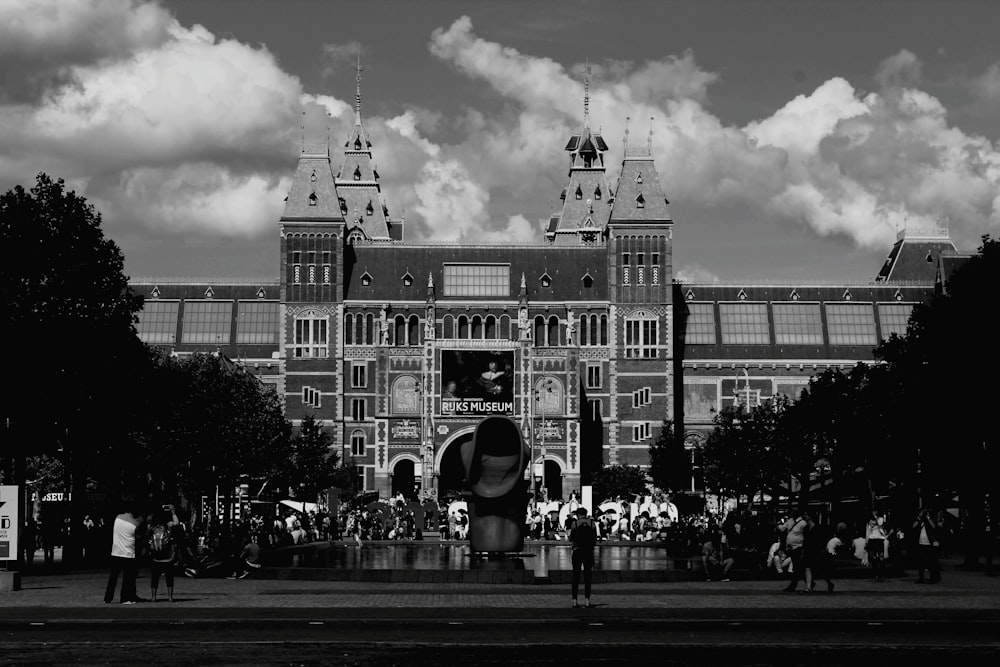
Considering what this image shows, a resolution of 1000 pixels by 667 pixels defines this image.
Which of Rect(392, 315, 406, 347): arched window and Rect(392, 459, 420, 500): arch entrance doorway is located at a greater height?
Rect(392, 315, 406, 347): arched window

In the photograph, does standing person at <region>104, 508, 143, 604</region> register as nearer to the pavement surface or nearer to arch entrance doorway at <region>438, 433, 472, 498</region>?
the pavement surface

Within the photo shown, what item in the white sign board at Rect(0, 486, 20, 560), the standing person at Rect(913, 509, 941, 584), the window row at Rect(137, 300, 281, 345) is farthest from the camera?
the window row at Rect(137, 300, 281, 345)

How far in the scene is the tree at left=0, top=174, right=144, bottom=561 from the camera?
49.3 m

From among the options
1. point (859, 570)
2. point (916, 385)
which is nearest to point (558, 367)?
point (916, 385)

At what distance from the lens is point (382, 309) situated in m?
148

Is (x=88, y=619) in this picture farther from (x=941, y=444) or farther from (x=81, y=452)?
(x=941, y=444)

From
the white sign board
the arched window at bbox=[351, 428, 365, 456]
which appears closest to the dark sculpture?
the white sign board

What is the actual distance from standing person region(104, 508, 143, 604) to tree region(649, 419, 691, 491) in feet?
267

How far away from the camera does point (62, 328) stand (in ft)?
165

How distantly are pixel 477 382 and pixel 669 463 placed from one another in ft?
80.1

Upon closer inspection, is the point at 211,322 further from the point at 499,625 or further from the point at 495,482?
the point at 499,625

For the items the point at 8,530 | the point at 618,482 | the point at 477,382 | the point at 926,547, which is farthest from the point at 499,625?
the point at 477,382

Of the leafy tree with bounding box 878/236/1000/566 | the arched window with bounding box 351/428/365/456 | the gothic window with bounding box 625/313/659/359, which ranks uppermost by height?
the gothic window with bounding box 625/313/659/359

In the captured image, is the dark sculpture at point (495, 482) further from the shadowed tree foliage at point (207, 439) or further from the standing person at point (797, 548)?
the shadowed tree foliage at point (207, 439)
